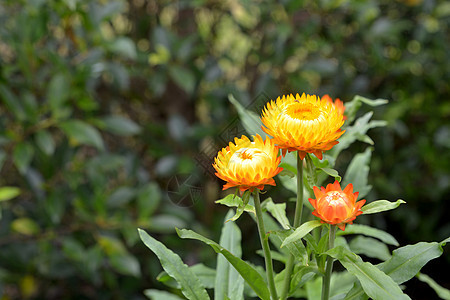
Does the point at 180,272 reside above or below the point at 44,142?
below

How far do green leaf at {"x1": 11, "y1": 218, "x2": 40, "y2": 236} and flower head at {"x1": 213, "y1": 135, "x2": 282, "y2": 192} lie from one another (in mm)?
1199

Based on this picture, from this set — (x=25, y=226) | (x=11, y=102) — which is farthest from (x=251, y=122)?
(x=25, y=226)

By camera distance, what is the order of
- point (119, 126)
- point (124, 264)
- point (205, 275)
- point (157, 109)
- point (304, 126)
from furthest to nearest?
point (157, 109) → point (119, 126) → point (124, 264) → point (205, 275) → point (304, 126)

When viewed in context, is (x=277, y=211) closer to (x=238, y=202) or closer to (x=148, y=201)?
(x=238, y=202)

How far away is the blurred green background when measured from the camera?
5.28 feet

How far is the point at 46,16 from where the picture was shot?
Result: 1.54 metres

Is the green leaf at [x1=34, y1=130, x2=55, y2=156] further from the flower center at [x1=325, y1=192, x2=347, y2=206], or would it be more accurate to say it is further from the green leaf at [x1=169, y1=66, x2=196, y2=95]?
the flower center at [x1=325, y1=192, x2=347, y2=206]

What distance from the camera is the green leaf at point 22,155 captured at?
57.2 inches

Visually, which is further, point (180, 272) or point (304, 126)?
point (180, 272)

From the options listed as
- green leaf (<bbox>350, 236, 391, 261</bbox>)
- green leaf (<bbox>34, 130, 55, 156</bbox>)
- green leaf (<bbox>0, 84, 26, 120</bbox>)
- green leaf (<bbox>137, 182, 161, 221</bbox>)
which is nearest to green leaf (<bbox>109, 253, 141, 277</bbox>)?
green leaf (<bbox>137, 182, 161, 221</bbox>)

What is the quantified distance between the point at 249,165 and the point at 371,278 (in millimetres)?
208

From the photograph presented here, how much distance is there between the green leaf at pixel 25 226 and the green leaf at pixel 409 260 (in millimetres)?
1253

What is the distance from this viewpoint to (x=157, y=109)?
2236 millimetres

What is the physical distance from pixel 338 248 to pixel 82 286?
63.8 inches
